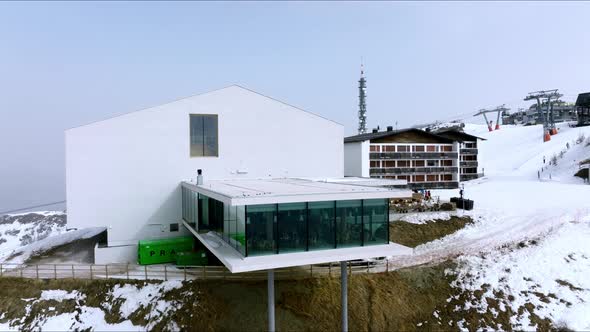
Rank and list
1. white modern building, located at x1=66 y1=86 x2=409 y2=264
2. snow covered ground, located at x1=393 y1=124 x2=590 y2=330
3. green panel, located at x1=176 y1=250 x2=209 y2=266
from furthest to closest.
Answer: white modern building, located at x1=66 y1=86 x2=409 y2=264 < green panel, located at x1=176 y1=250 x2=209 y2=266 < snow covered ground, located at x1=393 y1=124 x2=590 y2=330

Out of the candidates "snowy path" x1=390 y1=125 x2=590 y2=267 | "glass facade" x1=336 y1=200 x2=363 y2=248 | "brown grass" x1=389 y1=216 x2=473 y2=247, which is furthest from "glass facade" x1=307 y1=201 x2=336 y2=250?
"brown grass" x1=389 y1=216 x2=473 y2=247

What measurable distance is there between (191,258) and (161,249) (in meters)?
2.13

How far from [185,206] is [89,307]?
740 centimetres

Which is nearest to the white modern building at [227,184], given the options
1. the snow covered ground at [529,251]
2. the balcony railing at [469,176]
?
the snow covered ground at [529,251]

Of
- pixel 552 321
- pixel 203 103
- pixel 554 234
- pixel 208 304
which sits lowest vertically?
pixel 552 321

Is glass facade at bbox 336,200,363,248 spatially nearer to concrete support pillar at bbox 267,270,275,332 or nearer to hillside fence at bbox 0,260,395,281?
concrete support pillar at bbox 267,270,275,332

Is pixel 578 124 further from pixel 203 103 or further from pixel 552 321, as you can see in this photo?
pixel 203 103

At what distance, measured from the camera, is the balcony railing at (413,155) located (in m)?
34.4

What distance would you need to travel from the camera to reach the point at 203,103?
2367cm

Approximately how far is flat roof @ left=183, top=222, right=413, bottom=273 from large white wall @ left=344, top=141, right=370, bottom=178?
61.7 ft

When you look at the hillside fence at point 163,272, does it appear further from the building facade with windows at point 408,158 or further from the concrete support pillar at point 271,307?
the building facade with windows at point 408,158

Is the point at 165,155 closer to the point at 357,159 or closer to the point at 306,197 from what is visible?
the point at 306,197

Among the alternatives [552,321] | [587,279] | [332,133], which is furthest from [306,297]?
[587,279]

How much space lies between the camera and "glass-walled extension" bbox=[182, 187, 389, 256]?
1342 cm
